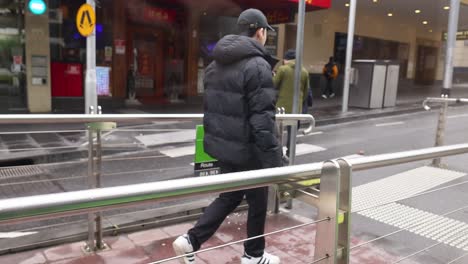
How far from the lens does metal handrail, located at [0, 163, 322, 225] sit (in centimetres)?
126

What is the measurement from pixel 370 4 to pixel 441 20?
8.53 meters

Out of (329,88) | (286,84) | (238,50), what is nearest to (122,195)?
(238,50)

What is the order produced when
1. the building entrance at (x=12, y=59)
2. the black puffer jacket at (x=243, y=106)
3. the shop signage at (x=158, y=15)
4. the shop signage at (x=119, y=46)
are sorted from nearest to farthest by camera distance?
the black puffer jacket at (x=243, y=106) → the building entrance at (x=12, y=59) → the shop signage at (x=119, y=46) → the shop signage at (x=158, y=15)

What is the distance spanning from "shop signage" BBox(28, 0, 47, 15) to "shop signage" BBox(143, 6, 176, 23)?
3.56m

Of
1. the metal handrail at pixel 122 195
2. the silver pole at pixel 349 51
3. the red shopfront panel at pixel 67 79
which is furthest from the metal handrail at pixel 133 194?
the silver pole at pixel 349 51

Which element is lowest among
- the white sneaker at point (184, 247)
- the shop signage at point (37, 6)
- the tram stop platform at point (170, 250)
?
the tram stop platform at point (170, 250)

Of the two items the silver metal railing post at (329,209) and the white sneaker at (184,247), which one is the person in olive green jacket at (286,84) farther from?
the silver metal railing post at (329,209)

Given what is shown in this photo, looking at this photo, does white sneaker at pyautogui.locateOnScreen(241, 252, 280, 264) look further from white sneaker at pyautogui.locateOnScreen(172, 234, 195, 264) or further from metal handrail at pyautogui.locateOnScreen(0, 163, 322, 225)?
metal handrail at pyautogui.locateOnScreen(0, 163, 322, 225)

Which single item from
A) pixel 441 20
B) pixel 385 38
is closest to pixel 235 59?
pixel 385 38

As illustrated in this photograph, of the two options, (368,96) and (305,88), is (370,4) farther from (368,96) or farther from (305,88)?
(305,88)

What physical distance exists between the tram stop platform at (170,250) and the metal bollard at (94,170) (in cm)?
10

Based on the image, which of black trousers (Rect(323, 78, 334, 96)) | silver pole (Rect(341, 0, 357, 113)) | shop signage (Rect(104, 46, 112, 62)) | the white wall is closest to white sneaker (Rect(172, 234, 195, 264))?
shop signage (Rect(104, 46, 112, 62))

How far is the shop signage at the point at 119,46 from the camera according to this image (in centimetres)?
1357

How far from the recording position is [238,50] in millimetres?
3078
